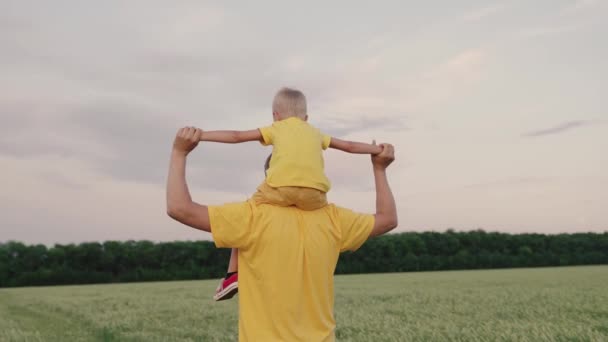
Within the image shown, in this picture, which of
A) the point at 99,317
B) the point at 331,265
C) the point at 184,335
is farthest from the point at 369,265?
the point at 331,265

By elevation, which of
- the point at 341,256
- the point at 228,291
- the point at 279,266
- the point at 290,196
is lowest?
the point at 228,291

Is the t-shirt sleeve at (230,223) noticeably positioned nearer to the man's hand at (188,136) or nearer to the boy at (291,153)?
the boy at (291,153)

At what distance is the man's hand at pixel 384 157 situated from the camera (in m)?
3.38

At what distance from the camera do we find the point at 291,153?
2.95 m

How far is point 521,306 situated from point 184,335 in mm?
5469

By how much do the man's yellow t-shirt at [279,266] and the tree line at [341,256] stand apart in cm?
3518

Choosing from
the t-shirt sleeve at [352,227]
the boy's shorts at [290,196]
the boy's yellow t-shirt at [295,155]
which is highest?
the boy's yellow t-shirt at [295,155]

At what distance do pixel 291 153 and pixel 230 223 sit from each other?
1.32 ft

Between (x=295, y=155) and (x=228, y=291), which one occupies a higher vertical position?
(x=295, y=155)

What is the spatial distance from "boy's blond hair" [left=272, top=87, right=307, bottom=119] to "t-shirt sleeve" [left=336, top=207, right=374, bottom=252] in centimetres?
50

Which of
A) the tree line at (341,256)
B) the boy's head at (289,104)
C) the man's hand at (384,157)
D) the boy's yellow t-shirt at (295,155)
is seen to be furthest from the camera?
the tree line at (341,256)

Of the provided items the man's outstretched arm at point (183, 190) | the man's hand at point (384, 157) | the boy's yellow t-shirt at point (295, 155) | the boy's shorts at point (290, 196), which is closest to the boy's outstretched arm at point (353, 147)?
the man's hand at point (384, 157)

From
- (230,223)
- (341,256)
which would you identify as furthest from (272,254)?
(341,256)

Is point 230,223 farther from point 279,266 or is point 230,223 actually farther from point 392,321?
point 392,321
